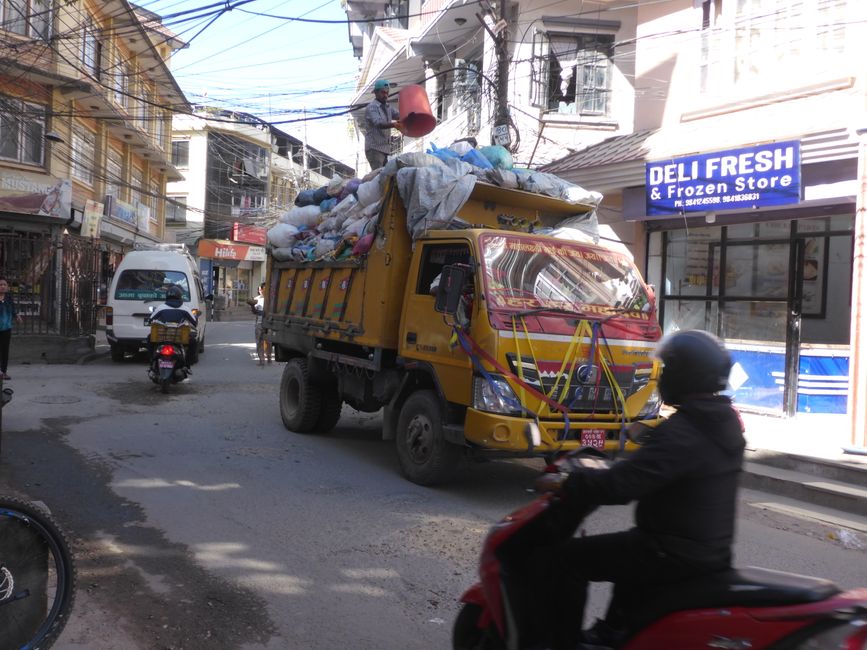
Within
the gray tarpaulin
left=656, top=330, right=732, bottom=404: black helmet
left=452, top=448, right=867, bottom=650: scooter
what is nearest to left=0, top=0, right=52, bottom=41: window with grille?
the gray tarpaulin

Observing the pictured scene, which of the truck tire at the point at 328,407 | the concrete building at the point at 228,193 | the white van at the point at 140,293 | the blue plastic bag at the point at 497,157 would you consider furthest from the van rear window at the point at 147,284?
the concrete building at the point at 228,193

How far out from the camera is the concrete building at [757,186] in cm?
906

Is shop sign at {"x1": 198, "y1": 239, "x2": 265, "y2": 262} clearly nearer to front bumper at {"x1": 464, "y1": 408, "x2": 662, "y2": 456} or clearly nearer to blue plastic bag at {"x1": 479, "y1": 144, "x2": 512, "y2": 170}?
blue plastic bag at {"x1": 479, "y1": 144, "x2": 512, "y2": 170}

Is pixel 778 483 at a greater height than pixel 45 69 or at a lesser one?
lesser

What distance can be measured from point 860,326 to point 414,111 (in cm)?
583

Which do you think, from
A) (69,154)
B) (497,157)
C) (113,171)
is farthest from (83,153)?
(497,157)

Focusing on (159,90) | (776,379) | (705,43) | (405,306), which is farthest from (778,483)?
(159,90)

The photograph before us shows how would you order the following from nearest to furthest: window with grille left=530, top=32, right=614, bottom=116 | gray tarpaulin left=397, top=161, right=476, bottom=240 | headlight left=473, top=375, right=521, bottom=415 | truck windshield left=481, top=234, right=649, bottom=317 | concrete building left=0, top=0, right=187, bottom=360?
headlight left=473, top=375, right=521, bottom=415
truck windshield left=481, top=234, right=649, bottom=317
gray tarpaulin left=397, top=161, right=476, bottom=240
window with grille left=530, top=32, right=614, bottom=116
concrete building left=0, top=0, right=187, bottom=360

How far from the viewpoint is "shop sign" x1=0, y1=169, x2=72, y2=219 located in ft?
64.0

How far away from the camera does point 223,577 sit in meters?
4.47

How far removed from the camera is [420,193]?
6.84 m

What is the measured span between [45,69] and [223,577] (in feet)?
63.4

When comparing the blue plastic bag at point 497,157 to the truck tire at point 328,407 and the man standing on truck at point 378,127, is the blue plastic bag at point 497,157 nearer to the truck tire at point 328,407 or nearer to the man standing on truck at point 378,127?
the man standing on truck at point 378,127

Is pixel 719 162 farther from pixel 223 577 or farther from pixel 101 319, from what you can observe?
pixel 101 319
